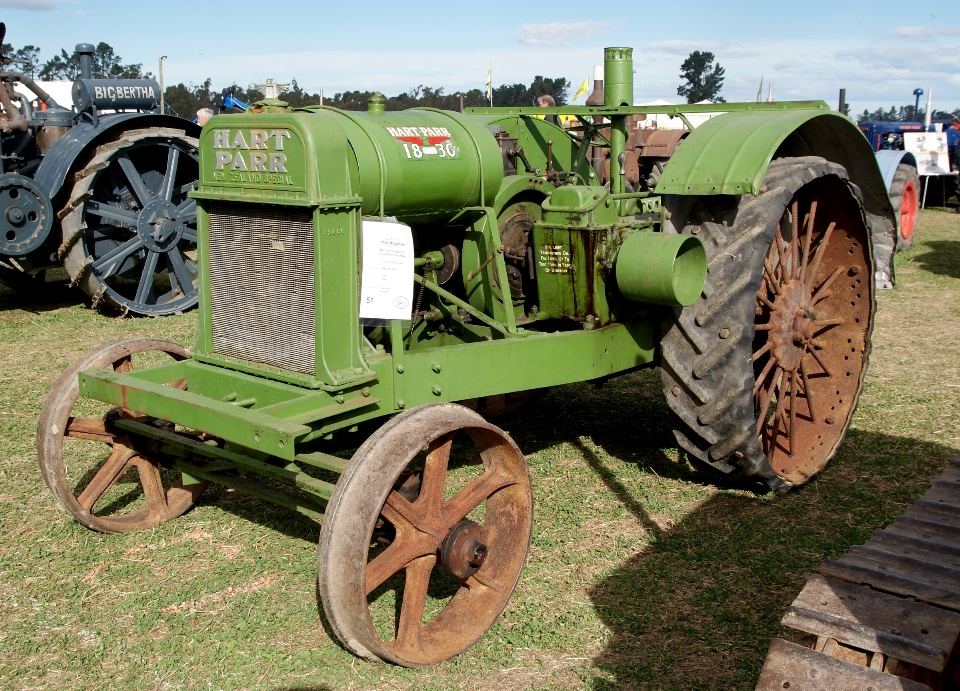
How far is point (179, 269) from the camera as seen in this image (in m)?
9.09

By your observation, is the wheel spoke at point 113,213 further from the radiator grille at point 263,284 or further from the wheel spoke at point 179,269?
the radiator grille at point 263,284

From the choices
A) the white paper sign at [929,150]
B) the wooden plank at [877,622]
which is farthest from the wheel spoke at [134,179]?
the white paper sign at [929,150]

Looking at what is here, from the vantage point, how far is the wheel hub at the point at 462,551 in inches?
124

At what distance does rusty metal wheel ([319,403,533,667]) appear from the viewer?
9.19 feet

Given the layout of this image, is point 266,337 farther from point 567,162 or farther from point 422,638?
point 567,162

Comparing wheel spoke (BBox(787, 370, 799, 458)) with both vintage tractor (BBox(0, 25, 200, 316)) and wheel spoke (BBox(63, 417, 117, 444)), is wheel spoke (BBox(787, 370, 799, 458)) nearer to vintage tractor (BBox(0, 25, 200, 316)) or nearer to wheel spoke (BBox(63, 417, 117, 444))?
wheel spoke (BBox(63, 417, 117, 444))

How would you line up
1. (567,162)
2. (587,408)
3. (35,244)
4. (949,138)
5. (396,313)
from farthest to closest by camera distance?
(949,138), (35,244), (587,408), (567,162), (396,313)

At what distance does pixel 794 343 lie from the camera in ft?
14.9

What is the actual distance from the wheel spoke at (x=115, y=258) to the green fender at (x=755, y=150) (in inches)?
242

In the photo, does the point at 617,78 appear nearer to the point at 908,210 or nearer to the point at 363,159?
the point at 363,159

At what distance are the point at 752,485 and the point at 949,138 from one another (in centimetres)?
1936

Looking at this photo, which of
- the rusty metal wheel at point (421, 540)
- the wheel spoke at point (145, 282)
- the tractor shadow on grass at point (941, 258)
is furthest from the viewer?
the tractor shadow on grass at point (941, 258)

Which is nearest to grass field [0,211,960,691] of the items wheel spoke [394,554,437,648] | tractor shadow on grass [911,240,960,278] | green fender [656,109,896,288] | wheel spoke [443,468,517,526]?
wheel spoke [394,554,437,648]

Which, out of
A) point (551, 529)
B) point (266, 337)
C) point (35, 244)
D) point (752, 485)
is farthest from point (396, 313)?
point (35, 244)
